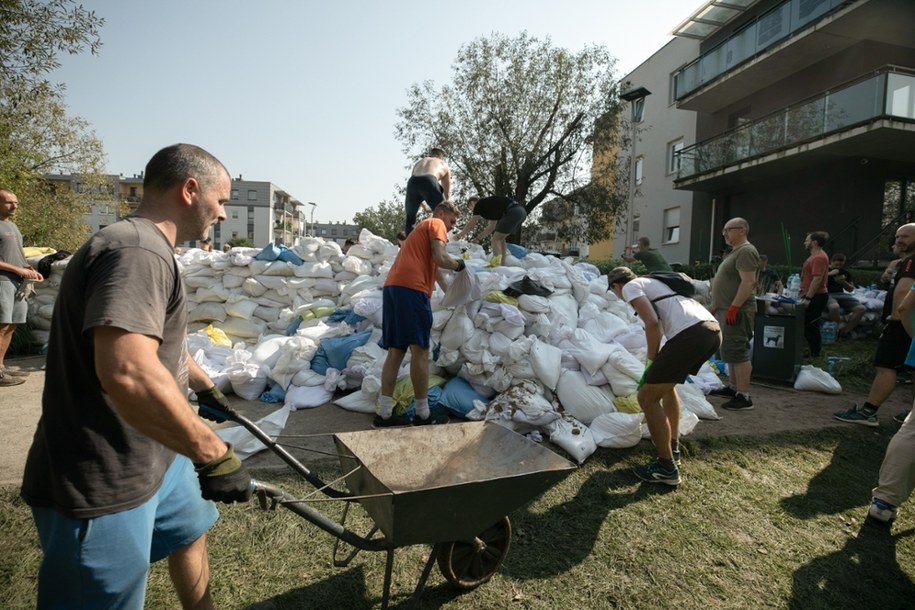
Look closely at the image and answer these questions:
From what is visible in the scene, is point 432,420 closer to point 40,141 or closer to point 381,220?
point 40,141

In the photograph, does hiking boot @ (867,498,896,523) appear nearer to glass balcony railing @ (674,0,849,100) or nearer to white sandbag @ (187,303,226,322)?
white sandbag @ (187,303,226,322)

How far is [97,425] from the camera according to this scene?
1.25m

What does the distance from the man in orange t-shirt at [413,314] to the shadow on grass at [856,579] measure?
2.40m

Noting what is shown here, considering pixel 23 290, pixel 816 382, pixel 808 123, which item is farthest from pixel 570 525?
pixel 808 123

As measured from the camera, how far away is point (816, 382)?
5551 mm

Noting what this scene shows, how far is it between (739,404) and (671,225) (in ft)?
50.9

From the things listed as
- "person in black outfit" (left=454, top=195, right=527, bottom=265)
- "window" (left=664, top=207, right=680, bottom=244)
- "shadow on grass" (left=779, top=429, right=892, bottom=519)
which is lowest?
"shadow on grass" (left=779, top=429, right=892, bottom=519)

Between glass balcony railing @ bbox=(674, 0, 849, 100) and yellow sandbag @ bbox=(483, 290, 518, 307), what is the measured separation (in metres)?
12.4

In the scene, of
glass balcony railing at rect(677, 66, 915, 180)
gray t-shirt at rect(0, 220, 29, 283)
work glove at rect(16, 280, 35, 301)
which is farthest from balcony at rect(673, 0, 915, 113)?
work glove at rect(16, 280, 35, 301)

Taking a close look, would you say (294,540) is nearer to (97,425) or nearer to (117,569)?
(117,569)

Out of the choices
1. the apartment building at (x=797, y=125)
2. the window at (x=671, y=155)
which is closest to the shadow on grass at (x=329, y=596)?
the apartment building at (x=797, y=125)

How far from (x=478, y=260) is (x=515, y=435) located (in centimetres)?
446

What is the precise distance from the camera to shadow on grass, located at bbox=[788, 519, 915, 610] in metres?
2.30

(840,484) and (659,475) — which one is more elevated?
(659,475)
